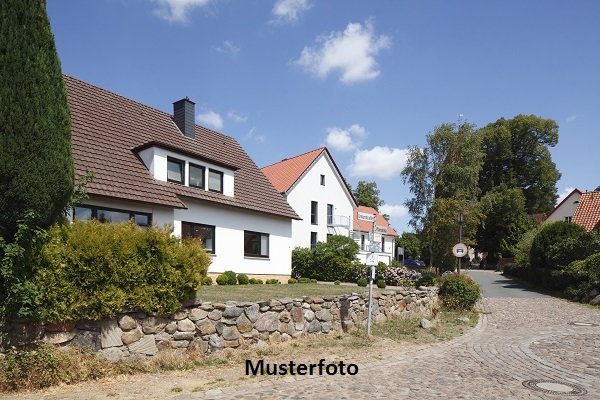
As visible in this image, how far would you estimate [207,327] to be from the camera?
840 cm

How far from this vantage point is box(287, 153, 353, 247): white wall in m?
36.5

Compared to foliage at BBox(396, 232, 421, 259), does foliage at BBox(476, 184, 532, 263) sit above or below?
above

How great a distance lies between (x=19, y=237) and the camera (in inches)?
255

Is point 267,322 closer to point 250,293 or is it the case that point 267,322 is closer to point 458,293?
point 250,293

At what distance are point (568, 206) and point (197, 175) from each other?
45.7m

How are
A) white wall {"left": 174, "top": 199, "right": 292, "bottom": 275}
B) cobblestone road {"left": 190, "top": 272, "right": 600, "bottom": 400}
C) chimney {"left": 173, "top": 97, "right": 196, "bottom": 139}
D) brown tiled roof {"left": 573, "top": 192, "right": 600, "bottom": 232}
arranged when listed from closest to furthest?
1. cobblestone road {"left": 190, "top": 272, "right": 600, "bottom": 400}
2. white wall {"left": 174, "top": 199, "right": 292, "bottom": 275}
3. chimney {"left": 173, "top": 97, "right": 196, "bottom": 139}
4. brown tiled roof {"left": 573, "top": 192, "right": 600, "bottom": 232}

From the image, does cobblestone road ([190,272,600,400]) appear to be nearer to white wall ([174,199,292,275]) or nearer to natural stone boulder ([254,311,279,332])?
natural stone boulder ([254,311,279,332])

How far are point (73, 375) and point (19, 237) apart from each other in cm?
223

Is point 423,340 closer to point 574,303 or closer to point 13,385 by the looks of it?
point 13,385

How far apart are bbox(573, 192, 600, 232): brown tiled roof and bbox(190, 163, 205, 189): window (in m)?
29.1

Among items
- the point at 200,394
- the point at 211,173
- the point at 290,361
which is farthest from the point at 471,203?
the point at 200,394

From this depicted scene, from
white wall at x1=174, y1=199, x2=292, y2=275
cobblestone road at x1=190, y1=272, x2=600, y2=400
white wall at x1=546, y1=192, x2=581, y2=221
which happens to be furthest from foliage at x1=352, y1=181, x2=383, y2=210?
cobblestone road at x1=190, y1=272, x2=600, y2=400

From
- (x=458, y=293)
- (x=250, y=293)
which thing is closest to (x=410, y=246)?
(x=458, y=293)

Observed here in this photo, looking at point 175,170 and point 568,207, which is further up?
point 568,207
